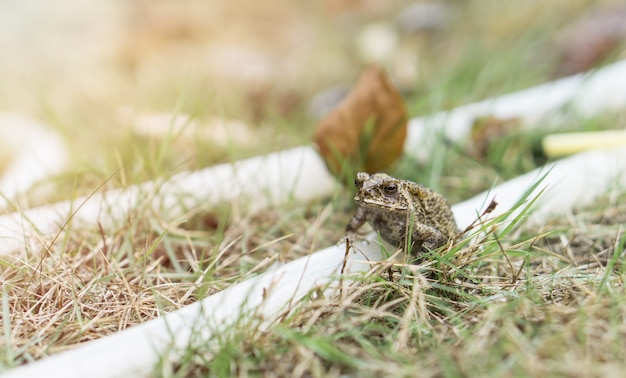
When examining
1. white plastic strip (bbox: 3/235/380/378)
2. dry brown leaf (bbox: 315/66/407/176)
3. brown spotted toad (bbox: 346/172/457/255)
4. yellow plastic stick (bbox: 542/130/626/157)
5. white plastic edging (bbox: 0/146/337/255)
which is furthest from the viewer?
yellow plastic stick (bbox: 542/130/626/157)

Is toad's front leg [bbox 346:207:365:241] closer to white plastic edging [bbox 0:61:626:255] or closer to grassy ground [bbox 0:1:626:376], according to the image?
grassy ground [bbox 0:1:626:376]

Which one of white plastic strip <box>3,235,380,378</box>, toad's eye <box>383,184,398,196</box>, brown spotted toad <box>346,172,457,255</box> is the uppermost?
toad's eye <box>383,184,398,196</box>

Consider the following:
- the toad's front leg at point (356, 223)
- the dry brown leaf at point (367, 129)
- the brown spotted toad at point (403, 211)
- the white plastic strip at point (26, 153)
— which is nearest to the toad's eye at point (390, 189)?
the brown spotted toad at point (403, 211)

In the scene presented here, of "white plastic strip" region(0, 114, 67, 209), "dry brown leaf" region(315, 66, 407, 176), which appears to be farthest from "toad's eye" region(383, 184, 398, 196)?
"white plastic strip" region(0, 114, 67, 209)

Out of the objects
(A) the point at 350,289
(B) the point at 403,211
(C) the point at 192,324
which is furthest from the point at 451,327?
(C) the point at 192,324

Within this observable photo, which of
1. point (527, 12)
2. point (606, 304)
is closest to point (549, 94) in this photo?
point (606, 304)

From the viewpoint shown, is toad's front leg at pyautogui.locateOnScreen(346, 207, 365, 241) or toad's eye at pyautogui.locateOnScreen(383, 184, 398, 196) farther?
A: toad's front leg at pyautogui.locateOnScreen(346, 207, 365, 241)

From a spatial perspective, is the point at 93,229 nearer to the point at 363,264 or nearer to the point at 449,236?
the point at 363,264
